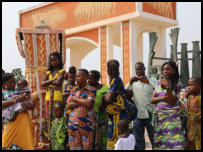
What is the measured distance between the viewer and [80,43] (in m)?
17.5

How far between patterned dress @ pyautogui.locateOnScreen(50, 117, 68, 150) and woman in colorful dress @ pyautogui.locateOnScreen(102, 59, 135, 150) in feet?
3.12

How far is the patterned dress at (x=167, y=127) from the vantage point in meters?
3.41

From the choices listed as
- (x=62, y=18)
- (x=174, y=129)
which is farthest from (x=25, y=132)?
(x=62, y=18)

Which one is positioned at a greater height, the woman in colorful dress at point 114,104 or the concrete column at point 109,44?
the concrete column at point 109,44

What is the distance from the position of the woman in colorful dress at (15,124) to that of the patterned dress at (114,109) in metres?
1.15

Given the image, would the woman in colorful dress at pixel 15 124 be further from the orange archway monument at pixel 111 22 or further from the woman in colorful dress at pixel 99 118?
the orange archway monument at pixel 111 22

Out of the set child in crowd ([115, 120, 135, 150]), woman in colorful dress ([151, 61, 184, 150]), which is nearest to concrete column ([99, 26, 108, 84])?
child in crowd ([115, 120, 135, 150])

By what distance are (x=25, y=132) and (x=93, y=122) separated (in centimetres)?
99

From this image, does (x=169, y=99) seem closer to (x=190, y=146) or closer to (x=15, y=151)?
(x=190, y=146)

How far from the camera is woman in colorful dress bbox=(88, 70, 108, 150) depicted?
4.05 meters

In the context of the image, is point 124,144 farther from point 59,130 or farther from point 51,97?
point 51,97

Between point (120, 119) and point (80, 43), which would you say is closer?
point (120, 119)

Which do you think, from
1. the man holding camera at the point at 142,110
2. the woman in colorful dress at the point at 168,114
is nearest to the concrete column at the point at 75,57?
the man holding camera at the point at 142,110

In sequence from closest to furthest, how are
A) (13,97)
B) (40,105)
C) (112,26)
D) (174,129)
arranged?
1. (174,129)
2. (13,97)
3. (40,105)
4. (112,26)
